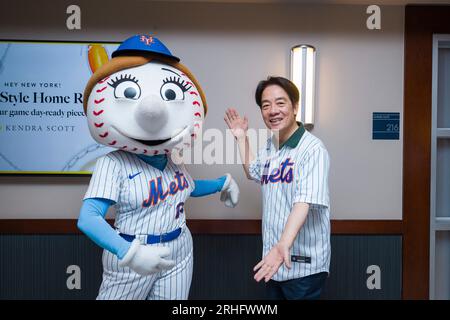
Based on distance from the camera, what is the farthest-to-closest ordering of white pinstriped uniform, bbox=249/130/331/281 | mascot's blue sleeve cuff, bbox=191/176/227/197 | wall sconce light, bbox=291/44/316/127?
1. wall sconce light, bbox=291/44/316/127
2. mascot's blue sleeve cuff, bbox=191/176/227/197
3. white pinstriped uniform, bbox=249/130/331/281

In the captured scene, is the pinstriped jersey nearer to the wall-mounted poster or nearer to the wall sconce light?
the wall-mounted poster

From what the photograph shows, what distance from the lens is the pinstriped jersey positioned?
1.19m

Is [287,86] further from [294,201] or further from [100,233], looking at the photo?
[100,233]

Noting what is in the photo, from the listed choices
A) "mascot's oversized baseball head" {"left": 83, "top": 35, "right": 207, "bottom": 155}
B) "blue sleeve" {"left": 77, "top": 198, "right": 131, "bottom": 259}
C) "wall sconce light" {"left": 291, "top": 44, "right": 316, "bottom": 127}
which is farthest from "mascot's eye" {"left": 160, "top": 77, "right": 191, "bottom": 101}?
"wall sconce light" {"left": 291, "top": 44, "right": 316, "bottom": 127}

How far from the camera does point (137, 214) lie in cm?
123

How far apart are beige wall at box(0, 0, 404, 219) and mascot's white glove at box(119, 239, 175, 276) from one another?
85 cm

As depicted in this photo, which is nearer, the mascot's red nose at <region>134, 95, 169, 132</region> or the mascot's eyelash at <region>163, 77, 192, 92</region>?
the mascot's red nose at <region>134, 95, 169, 132</region>

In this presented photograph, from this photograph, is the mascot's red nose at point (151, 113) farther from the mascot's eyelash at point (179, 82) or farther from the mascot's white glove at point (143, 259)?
the mascot's white glove at point (143, 259)

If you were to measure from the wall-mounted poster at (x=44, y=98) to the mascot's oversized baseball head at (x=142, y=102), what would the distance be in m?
0.72

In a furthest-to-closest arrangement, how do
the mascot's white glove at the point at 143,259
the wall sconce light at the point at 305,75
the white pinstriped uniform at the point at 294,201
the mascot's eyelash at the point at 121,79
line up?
the wall sconce light at the point at 305,75, the white pinstriped uniform at the point at 294,201, the mascot's eyelash at the point at 121,79, the mascot's white glove at the point at 143,259

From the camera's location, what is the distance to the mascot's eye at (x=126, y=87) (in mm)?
1152

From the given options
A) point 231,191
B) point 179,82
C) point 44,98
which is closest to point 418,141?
point 231,191

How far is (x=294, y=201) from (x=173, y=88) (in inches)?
26.5

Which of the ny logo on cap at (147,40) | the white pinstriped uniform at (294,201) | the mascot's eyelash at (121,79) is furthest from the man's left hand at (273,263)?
the ny logo on cap at (147,40)
